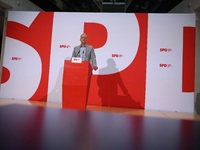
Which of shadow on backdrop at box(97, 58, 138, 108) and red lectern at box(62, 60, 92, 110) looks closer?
red lectern at box(62, 60, 92, 110)

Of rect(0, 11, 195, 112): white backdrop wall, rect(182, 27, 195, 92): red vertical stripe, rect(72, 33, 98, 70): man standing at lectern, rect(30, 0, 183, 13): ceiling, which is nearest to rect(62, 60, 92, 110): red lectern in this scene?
rect(72, 33, 98, 70): man standing at lectern

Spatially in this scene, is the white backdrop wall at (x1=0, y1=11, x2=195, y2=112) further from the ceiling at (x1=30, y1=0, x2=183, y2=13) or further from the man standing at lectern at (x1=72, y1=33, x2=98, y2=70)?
the ceiling at (x1=30, y1=0, x2=183, y2=13)

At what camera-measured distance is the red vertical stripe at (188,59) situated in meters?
3.92

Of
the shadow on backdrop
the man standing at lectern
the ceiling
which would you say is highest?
the ceiling

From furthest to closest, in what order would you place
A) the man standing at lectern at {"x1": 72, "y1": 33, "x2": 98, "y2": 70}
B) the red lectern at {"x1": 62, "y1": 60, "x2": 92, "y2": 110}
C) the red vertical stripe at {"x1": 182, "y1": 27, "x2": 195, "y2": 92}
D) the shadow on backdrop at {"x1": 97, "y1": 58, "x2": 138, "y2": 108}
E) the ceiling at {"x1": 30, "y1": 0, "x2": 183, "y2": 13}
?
the ceiling at {"x1": 30, "y1": 0, "x2": 183, "y2": 13} < the shadow on backdrop at {"x1": 97, "y1": 58, "x2": 138, "y2": 108} < the red vertical stripe at {"x1": 182, "y1": 27, "x2": 195, "y2": 92} < the man standing at lectern at {"x1": 72, "y1": 33, "x2": 98, "y2": 70} < the red lectern at {"x1": 62, "y1": 60, "x2": 92, "y2": 110}

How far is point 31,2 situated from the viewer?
542 centimetres

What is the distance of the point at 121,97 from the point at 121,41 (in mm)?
1225

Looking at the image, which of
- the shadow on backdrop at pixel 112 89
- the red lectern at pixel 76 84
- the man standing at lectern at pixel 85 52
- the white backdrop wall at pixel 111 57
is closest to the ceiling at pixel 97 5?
the white backdrop wall at pixel 111 57

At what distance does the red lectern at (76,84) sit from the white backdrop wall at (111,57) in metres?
1.40

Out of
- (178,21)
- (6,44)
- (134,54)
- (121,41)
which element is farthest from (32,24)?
(178,21)

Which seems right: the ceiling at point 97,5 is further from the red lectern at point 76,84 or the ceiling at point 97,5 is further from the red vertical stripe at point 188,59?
the red lectern at point 76,84

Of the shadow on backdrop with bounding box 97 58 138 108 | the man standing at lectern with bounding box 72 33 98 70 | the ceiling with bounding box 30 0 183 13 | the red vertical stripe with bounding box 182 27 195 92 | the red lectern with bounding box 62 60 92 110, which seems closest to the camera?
the red lectern with bounding box 62 60 92 110

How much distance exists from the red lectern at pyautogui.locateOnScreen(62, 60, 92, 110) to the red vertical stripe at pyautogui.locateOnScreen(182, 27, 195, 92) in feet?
7.49

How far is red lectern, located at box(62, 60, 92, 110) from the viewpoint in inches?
108
